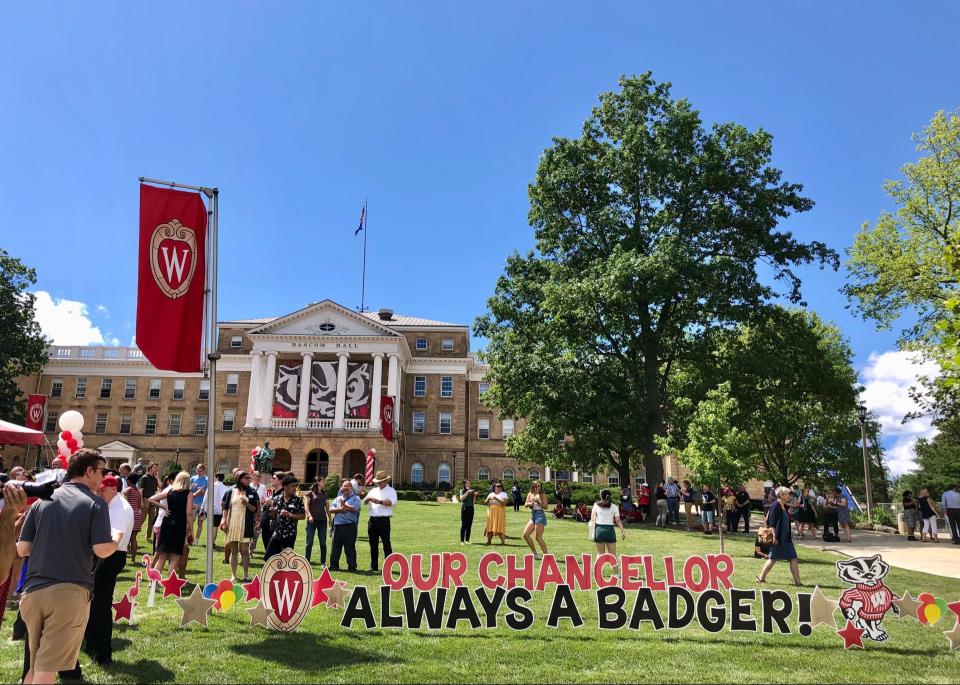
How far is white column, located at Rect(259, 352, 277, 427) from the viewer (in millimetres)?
54969

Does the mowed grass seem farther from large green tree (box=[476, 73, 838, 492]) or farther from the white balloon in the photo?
large green tree (box=[476, 73, 838, 492])

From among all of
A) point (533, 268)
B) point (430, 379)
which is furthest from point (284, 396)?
point (533, 268)

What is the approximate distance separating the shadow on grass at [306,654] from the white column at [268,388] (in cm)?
4883

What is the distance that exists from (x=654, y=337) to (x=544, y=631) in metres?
21.2

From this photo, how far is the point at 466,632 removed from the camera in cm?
852

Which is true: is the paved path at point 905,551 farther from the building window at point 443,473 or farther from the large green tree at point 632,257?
the building window at point 443,473

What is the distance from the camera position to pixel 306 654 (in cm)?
746

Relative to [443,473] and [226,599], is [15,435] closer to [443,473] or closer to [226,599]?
[226,599]

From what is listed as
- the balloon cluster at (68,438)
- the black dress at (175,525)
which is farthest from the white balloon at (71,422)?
the black dress at (175,525)

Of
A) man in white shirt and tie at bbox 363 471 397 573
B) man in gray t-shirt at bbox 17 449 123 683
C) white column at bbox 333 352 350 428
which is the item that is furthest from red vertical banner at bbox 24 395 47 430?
man in gray t-shirt at bbox 17 449 123 683

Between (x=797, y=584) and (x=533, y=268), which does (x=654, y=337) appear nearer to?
(x=533, y=268)

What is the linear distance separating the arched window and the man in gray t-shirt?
2235 inches

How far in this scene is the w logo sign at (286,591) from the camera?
8.41 metres

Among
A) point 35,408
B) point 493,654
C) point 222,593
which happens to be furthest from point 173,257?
point 35,408
